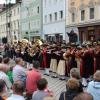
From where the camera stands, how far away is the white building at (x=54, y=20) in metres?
48.7

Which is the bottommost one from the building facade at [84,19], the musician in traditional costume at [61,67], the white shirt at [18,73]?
the musician in traditional costume at [61,67]

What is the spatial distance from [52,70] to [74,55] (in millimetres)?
3501

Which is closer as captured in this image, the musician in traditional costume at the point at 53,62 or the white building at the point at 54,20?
the musician in traditional costume at the point at 53,62

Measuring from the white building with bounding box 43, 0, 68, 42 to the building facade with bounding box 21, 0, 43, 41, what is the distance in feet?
8.62

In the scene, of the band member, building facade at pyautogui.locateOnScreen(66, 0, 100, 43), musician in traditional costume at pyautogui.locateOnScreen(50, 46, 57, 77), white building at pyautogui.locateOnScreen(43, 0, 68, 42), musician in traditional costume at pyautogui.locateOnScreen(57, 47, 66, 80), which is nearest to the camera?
the band member

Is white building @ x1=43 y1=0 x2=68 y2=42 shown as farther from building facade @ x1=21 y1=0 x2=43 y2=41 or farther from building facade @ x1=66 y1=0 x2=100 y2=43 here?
building facade @ x1=21 y1=0 x2=43 y2=41

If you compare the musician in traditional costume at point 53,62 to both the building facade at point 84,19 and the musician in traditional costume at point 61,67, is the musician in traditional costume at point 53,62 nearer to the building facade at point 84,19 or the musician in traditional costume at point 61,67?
the musician in traditional costume at point 61,67

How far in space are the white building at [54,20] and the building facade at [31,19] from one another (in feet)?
8.62

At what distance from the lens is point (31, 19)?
66.1 m

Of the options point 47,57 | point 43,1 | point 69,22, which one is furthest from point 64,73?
point 43,1

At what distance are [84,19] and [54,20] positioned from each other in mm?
10802

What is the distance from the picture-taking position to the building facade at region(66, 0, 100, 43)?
39656 mm

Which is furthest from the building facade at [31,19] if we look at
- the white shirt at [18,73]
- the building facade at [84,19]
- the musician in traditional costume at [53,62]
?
the white shirt at [18,73]

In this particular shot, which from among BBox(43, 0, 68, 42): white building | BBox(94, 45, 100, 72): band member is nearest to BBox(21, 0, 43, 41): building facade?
BBox(43, 0, 68, 42): white building
